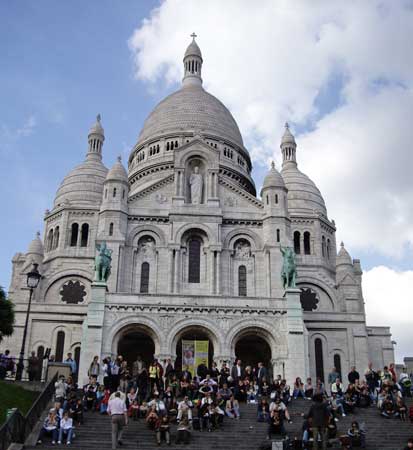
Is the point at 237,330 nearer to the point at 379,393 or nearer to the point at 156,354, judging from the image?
the point at 156,354

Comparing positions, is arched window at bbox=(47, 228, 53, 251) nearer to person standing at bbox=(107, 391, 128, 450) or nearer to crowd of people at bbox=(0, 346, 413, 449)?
crowd of people at bbox=(0, 346, 413, 449)

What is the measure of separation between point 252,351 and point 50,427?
876 inches

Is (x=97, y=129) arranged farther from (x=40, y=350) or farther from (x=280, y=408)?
(x=280, y=408)

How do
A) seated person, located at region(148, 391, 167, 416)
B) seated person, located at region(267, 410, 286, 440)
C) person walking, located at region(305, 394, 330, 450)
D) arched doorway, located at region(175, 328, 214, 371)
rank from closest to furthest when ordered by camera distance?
person walking, located at region(305, 394, 330, 450) < seated person, located at region(267, 410, 286, 440) < seated person, located at region(148, 391, 167, 416) < arched doorway, located at region(175, 328, 214, 371)

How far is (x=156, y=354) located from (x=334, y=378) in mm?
11563

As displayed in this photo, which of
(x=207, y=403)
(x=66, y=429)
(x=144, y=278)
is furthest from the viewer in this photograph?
(x=144, y=278)

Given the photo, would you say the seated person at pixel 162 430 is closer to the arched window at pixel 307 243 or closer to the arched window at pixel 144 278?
the arched window at pixel 144 278

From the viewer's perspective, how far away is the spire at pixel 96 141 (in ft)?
217

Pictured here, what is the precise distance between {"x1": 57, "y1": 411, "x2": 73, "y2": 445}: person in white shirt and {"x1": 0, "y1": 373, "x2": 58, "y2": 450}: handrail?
1125mm

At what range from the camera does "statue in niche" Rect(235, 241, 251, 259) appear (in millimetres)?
46625

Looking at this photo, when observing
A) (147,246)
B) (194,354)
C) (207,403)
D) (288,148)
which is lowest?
(207,403)

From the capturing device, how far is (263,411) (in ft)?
88.7

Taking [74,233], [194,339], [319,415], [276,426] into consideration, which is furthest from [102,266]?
[319,415]

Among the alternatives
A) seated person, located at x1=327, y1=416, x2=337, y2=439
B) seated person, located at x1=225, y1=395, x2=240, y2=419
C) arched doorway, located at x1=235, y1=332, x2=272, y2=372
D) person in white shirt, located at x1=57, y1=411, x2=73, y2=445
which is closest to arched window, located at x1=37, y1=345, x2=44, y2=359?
arched doorway, located at x1=235, y1=332, x2=272, y2=372
